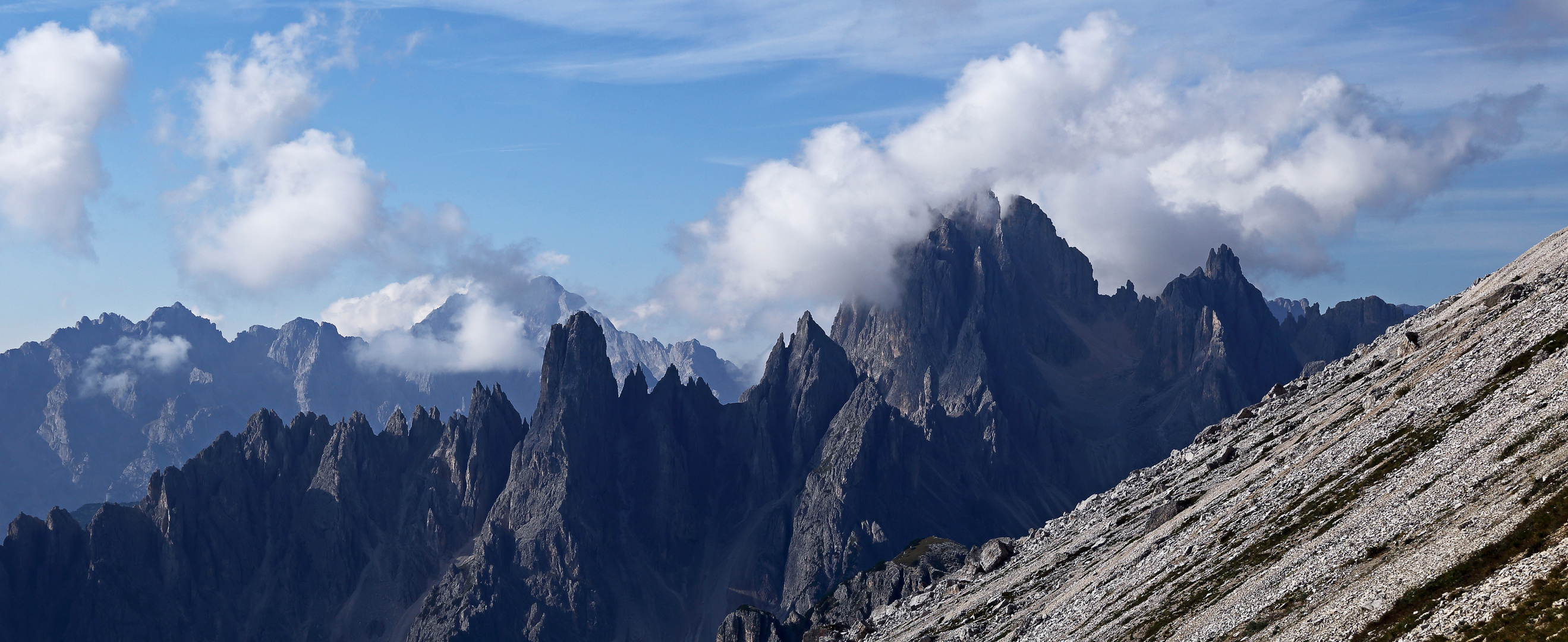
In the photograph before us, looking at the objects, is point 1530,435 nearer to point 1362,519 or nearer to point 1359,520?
point 1362,519

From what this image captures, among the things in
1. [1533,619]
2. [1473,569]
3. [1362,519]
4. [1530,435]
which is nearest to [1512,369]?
[1530,435]

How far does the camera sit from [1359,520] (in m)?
67.9

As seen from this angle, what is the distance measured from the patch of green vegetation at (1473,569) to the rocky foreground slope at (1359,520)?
0.32 feet

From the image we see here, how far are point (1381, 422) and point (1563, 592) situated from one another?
39754mm

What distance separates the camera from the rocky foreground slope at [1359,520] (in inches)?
2126

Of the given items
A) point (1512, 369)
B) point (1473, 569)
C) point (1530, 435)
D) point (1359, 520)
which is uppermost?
point (1512, 369)

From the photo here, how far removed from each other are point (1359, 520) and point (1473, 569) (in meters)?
14.4

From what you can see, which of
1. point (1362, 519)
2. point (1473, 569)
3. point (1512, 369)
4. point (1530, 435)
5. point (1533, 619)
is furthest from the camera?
point (1512, 369)

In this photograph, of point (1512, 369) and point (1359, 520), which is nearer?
point (1359, 520)

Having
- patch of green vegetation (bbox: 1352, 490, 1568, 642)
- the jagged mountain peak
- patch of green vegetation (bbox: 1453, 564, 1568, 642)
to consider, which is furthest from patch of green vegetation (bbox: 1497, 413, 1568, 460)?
patch of green vegetation (bbox: 1453, 564, 1568, 642)

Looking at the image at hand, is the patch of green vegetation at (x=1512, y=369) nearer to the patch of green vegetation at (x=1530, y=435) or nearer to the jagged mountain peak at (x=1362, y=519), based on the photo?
the jagged mountain peak at (x=1362, y=519)

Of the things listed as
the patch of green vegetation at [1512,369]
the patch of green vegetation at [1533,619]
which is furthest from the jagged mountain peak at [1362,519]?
the patch of green vegetation at [1512,369]

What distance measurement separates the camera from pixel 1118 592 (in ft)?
289

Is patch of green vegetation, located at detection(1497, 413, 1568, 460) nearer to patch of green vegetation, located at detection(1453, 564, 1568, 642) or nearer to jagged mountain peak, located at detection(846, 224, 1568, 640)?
jagged mountain peak, located at detection(846, 224, 1568, 640)
